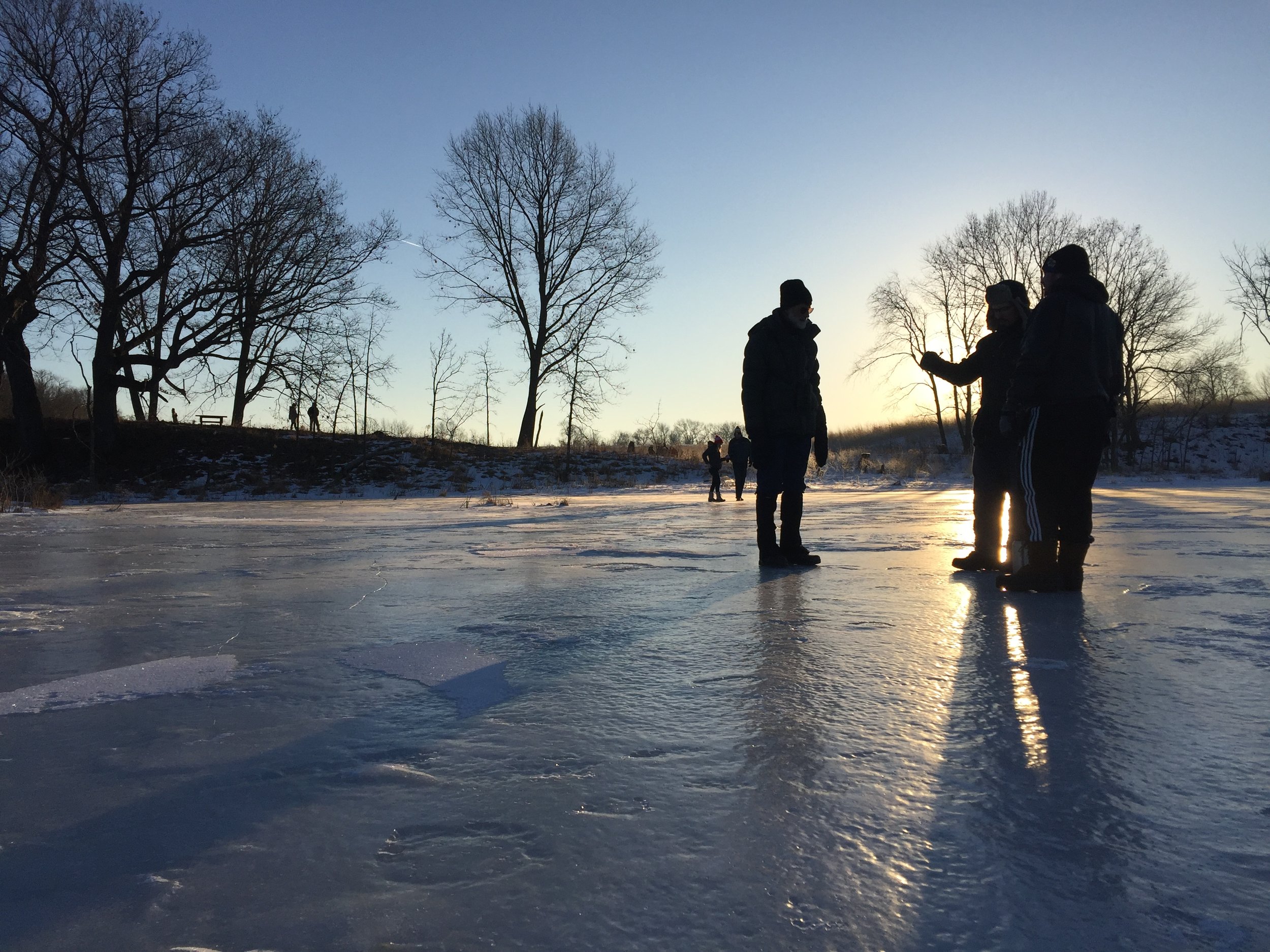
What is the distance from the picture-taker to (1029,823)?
1272 mm

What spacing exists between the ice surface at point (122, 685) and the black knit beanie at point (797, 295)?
3.55m

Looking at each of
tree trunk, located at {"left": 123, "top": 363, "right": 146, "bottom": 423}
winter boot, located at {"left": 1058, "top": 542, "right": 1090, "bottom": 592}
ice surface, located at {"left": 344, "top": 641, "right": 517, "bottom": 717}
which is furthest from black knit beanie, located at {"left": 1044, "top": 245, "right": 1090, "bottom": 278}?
tree trunk, located at {"left": 123, "top": 363, "right": 146, "bottom": 423}

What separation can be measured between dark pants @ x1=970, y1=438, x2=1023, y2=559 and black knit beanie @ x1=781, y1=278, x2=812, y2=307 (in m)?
1.24

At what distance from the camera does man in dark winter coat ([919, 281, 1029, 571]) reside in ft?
14.6

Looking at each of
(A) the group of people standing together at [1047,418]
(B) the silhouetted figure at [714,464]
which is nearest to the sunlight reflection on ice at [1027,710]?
(A) the group of people standing together at [1047,418]

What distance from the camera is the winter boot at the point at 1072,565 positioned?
3.64 meters

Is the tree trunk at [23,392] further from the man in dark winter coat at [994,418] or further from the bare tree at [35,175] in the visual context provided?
the man in dark winter coat at [994,418]

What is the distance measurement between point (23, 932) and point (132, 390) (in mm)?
22414

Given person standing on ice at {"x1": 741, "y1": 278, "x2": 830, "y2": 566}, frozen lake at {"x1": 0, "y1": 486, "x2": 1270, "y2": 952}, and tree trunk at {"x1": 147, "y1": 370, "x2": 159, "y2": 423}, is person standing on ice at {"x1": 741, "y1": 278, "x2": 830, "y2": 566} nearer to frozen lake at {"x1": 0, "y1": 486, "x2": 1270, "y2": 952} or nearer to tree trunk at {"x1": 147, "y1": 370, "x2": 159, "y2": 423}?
frozen lake at {"x1": 0, "y1": 486, "x2": 1270, "y2": 952}

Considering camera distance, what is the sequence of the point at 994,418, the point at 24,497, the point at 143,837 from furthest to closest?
1. the point at 24,497
2. the point at 994,418
3. the point at 143,837

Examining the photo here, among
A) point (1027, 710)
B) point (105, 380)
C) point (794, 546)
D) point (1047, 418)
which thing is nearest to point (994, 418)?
point (1047, 418)

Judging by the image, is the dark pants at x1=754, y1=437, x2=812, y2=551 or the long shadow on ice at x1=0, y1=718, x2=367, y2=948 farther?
the dark pants at x1=754, y1=437, x2=812, y2=551

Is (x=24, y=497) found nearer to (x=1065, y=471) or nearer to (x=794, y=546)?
(x=794, y=546)

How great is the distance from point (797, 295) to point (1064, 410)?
1662mm
